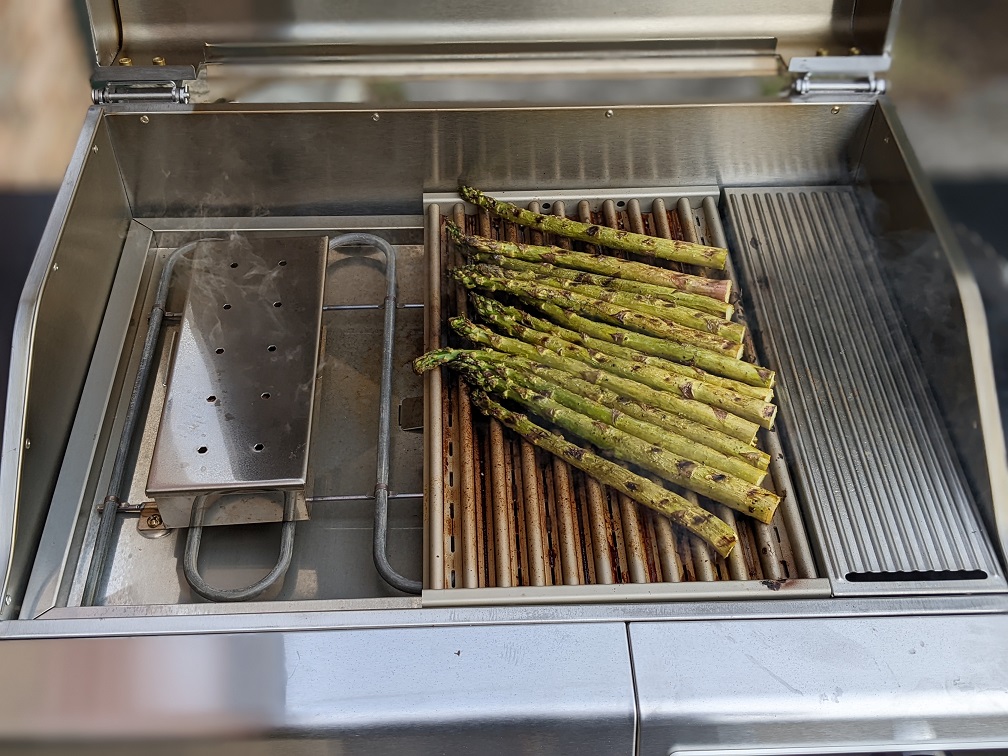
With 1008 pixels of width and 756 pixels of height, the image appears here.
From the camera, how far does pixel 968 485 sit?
2.18m

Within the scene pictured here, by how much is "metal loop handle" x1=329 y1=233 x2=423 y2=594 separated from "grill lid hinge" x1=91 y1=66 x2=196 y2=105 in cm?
71

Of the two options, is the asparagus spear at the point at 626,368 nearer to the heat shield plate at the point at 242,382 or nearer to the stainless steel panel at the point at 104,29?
the heat shield plate at the point at 242,382

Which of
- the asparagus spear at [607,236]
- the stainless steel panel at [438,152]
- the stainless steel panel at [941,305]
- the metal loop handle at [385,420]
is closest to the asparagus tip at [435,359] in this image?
the metal loop handle at [385,420]

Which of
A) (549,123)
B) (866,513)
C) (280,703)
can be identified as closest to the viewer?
(280,703)

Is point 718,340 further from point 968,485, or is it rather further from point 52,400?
point 52,400

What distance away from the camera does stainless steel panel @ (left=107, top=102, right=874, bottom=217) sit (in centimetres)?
277

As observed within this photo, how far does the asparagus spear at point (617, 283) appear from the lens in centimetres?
255

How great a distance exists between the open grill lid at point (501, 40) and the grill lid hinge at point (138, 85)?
52mm

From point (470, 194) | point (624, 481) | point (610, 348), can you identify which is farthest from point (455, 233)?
point (624, 481)

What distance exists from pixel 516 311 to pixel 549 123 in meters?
0.68

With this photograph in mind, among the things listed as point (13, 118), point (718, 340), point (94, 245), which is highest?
point (13, 118)

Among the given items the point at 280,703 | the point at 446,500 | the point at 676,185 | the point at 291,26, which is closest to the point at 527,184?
the point at 676,185

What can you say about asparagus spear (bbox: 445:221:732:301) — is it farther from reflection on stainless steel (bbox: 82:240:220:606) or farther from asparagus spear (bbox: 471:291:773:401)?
reflection on stainless steel (bbox: 82:240:220:606)

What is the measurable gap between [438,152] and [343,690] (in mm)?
1844
